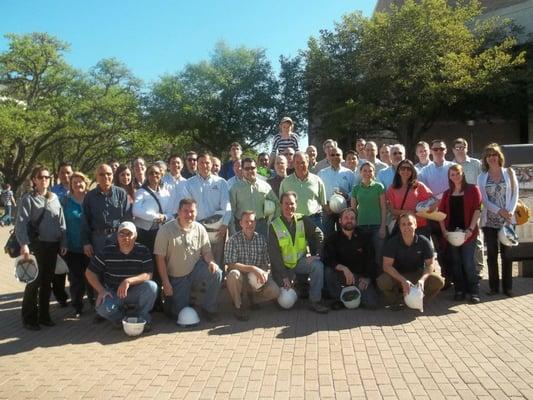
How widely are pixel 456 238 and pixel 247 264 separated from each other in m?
2.77

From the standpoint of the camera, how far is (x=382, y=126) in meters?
29.4

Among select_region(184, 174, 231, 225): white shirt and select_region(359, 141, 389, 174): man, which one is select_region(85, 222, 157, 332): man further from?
select_region(359, 141, 389, 174): man

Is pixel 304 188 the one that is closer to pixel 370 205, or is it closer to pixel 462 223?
pixel 370 205

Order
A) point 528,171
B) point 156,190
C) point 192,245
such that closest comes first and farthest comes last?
point 192,245 → point 156,190 → point 528,171

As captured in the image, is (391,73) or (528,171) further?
(391,73)

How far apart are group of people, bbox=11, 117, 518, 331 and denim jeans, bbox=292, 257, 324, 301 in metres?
0.01

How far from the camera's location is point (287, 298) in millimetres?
6488

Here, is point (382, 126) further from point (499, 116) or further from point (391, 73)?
point (499, 116)

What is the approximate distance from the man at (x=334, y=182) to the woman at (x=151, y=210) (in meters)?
2.30

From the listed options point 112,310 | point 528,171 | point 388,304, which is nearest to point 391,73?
point 528,171

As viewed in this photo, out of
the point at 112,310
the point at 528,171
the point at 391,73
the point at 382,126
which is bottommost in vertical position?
the point at 112,310

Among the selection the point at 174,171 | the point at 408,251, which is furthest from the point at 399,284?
the point at 174,171

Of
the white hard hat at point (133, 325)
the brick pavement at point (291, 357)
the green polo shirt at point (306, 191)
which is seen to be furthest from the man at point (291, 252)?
the white hard hat at point (133, 325)

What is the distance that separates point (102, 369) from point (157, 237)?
1797 millimetres
